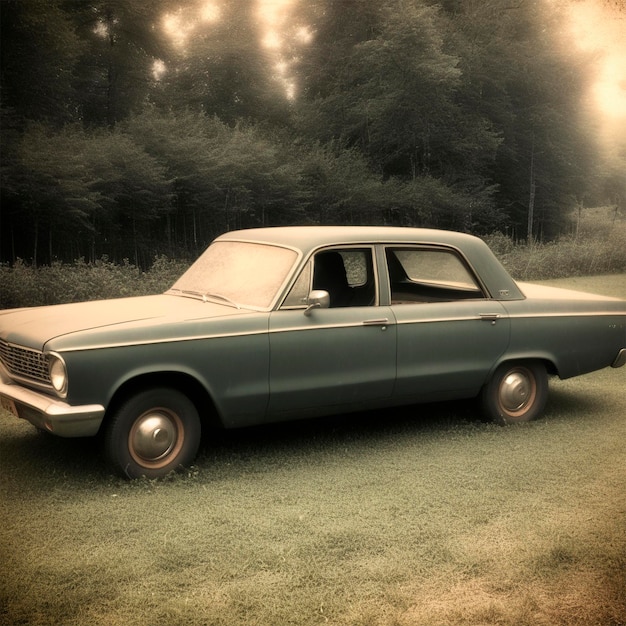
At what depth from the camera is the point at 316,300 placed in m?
5.80

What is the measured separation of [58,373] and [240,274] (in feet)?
5.35

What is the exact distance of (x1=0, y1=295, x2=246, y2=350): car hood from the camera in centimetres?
524

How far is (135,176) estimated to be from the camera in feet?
90.9

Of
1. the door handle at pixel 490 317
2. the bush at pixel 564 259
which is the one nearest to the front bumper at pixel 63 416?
the door handle at pixel 490 317

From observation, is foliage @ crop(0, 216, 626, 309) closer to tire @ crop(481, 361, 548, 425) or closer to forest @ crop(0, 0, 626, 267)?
forest @ crop(0, 0, 626, 267)

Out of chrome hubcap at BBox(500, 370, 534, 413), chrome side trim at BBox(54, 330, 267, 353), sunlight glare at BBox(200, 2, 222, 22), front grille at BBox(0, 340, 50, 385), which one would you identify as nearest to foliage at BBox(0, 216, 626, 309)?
front grille at BBox(0, 340, 50, 385)

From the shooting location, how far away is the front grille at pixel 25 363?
5.19 meters

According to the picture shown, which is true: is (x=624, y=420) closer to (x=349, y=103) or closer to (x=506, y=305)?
(x=506, y=305)

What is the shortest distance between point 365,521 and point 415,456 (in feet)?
4.61

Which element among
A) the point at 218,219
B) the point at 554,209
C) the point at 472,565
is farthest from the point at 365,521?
the point at 554,209

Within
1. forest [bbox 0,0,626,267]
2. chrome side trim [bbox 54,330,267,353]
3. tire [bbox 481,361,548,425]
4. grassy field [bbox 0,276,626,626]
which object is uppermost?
forest [bbox 0,0,626,267]

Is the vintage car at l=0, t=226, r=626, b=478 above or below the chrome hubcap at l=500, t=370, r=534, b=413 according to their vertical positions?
above

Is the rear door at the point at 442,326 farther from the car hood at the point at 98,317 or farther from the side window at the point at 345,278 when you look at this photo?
the car hood at the point at 98,317

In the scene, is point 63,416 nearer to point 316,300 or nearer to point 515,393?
point 316,300
